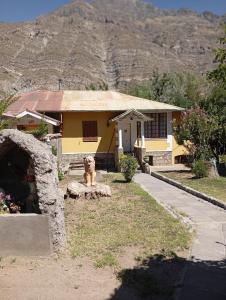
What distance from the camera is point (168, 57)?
109m

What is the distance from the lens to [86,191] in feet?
43.8

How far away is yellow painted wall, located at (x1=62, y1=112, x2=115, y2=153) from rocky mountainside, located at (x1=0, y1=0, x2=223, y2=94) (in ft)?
158

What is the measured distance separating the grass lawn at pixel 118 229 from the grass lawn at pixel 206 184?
96.6 inches

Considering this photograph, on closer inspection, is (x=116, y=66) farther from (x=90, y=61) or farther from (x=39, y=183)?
(x=39, y=183)

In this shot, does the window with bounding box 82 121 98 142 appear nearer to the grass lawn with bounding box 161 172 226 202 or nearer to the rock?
the grass lawn with bounding box 161 172 226 202

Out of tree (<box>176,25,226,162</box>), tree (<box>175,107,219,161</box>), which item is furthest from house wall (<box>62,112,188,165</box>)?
tree (<box>175,107,219,161</box>)

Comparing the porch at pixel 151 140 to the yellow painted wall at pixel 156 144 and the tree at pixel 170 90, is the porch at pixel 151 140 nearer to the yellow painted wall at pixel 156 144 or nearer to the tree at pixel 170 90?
the yellow painted wall at pixel 156 144

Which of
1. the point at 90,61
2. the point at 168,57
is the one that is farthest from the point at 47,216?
the point at 168,57

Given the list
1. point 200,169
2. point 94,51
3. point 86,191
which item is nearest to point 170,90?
point 200,169

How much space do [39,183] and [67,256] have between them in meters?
1.46

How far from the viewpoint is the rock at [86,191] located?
13.3 metres

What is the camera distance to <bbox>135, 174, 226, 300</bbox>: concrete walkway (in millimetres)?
6406

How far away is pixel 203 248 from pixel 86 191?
566 centimetres

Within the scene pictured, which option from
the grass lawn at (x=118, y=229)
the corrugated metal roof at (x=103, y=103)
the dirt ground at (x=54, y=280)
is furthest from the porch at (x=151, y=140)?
the dirt ground at (x=54, y=280)
